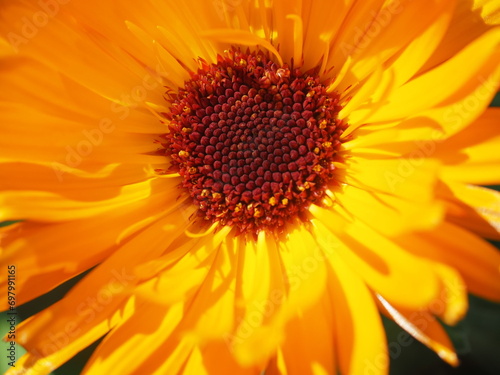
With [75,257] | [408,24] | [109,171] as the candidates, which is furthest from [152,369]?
[408,24]

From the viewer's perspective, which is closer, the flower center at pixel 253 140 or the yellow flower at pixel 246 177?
the yellow flower at pixel 246 177

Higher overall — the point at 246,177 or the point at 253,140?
the point at 253,140

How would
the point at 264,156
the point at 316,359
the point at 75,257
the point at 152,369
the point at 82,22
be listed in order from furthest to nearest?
the point at 264,156 < the point at 82,22 < the point at 75,257 < the point at 152,369 < the point at 316,359

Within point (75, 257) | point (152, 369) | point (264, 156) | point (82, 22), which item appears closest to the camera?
point (152, 369)

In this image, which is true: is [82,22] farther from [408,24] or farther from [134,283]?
[408,24]

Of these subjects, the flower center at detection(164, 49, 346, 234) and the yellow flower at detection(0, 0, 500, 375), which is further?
the flower center at detection(164, 49, 346, 234)

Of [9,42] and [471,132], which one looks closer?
[471,132]
